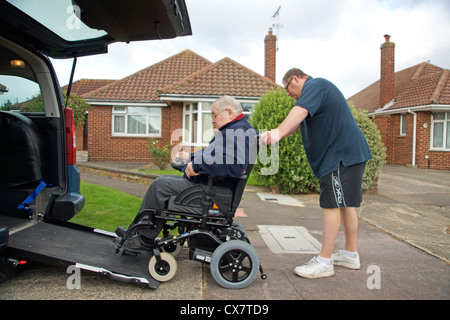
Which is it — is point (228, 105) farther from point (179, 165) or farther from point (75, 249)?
point (75, 249)

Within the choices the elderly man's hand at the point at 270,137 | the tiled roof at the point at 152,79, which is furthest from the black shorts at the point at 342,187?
the tiled roof at the point at 152,79

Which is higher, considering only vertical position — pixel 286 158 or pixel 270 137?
pixel 270 137

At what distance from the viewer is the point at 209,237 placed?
116 inches

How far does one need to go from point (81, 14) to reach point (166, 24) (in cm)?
81

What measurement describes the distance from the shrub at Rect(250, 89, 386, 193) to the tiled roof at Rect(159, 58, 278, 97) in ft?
20.4

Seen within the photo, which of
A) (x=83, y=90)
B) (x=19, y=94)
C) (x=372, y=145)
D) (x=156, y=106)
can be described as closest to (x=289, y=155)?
(x=372, y=145)

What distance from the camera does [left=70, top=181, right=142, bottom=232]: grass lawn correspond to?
15.8ft

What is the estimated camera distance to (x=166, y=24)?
10.7 ft

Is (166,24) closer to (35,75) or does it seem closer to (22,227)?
(35,75)

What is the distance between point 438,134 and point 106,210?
56.1 feet

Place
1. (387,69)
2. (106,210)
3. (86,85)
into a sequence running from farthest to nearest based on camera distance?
(86,85), (387,69), (106,210)

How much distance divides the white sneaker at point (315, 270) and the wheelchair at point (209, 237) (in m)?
0.44

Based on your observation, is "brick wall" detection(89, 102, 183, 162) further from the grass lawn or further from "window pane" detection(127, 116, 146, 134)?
the grass lawn
